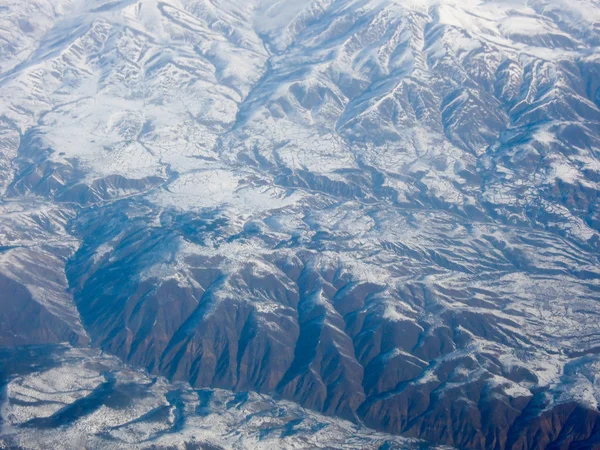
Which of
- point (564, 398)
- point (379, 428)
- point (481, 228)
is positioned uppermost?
point (481, 228)

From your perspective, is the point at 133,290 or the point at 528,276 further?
the point at 528,276

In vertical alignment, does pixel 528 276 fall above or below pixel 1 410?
above

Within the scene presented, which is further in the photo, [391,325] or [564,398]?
[391,325]

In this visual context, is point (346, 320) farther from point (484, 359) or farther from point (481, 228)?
point (481, 228)

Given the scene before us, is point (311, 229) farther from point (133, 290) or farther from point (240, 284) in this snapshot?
point (133, 290)

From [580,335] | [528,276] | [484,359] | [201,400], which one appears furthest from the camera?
[528,276]

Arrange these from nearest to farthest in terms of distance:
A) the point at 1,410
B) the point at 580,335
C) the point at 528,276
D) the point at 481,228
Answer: the point at 1,410 < the point at 580,335 < the point at 528,276 < the point at 481,228

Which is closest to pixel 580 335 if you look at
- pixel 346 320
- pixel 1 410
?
pixel 346 320

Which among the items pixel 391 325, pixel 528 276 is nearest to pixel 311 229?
pixel 391 325

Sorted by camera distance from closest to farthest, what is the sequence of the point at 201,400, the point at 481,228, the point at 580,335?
the point at 201,400, the point at 580,335, the point at 481,228
